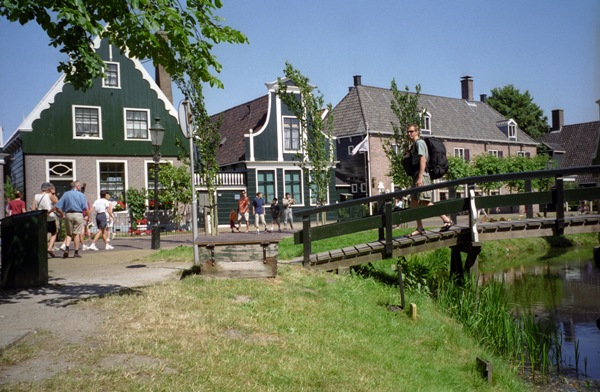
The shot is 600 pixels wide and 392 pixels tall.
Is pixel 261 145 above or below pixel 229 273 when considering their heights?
above

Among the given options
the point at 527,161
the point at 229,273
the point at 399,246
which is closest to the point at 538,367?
the point at 399,246

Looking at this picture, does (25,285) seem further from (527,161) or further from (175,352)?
(527,161)

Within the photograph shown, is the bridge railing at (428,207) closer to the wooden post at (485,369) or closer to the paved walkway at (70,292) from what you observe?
the paved walkway at (70,292)

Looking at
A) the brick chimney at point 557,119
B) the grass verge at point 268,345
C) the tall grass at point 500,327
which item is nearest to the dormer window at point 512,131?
the brick chimney at point 557,119

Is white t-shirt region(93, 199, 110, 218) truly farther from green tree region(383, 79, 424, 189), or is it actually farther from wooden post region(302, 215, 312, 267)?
green tree region(383, 79, 424, 189)

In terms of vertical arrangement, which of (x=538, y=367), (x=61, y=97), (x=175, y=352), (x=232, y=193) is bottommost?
(x=538, y=367)

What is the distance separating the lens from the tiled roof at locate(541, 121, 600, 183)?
54.9 m

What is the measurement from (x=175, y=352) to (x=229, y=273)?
326cm

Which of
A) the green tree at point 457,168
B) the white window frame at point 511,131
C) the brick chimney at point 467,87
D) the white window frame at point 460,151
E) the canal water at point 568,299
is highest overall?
the brick chimney at point 467,87

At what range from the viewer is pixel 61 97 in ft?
87.4

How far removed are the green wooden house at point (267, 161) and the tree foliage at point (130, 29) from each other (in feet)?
79.7

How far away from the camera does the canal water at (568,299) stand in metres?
8.95

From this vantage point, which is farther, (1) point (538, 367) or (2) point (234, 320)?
(1) point (538, 367)

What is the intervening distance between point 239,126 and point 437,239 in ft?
86.9
